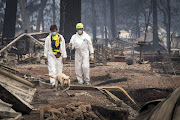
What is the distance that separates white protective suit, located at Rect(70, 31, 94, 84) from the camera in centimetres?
849

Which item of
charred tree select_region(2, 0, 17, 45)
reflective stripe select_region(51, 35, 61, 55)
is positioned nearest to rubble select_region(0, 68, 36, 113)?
reflective stripe select_region(51, 35, 61, 55)

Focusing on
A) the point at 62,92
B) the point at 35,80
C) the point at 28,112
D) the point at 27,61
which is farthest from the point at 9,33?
the point at 28,112

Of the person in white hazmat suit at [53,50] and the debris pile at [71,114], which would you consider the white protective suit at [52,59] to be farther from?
the debris pile at [71,114]

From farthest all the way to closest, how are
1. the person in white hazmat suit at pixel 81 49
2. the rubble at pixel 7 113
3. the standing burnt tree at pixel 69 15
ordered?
the standing burnt tree at pixel 69 15
the person in white hazmat suit at pixel 81 49
the rubble at pixel 7 113

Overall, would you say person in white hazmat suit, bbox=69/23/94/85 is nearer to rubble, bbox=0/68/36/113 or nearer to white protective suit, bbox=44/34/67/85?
white protective suit, bbox=44/34/67/85

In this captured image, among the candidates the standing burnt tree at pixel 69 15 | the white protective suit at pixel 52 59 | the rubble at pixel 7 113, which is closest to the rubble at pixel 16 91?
the rubble at pixel 7 113

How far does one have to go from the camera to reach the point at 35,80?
27.5ft

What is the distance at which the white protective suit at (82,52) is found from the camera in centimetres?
849

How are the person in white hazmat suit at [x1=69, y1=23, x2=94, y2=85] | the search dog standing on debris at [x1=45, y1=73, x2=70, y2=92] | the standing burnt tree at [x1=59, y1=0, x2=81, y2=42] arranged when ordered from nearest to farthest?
1. the search dog standing on debris at [x1=45, y1=73, x2=70, y2=92]
2. the person in white hazmat suit at [x1=69, y1=23, x2=94, y2=85]
3. the standing burnt tree at [x1=59, y1=0, x2=81, y2=42]

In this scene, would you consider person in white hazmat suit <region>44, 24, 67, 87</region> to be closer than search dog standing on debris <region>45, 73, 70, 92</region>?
No

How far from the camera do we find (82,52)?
850 cm

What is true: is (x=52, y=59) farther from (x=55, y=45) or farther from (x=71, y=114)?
(x=71, y=114)

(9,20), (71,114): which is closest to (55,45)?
(71,114)

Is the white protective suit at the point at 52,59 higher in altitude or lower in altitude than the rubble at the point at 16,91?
higher
